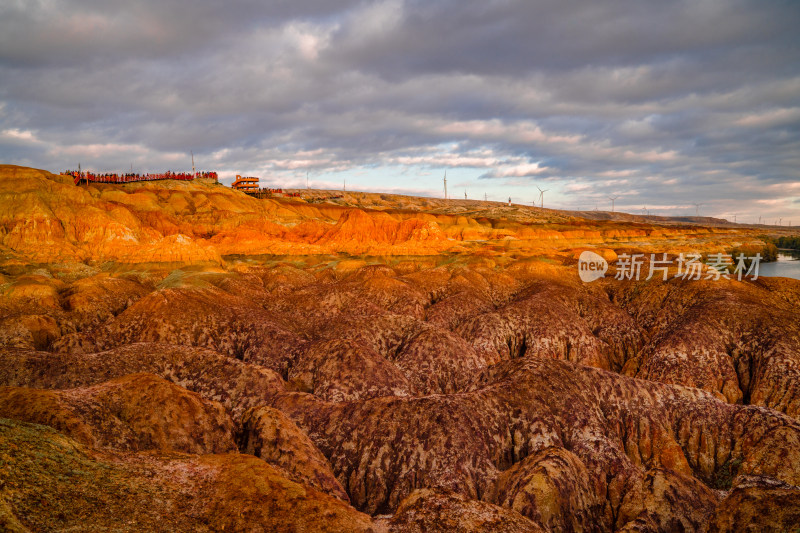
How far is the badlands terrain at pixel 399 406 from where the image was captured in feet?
30.9

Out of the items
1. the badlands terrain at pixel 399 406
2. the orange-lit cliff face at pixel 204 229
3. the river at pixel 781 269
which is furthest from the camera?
the river at pixel 781 269

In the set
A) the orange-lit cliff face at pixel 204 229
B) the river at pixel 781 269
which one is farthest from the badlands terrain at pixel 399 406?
the river at pixel 781 269

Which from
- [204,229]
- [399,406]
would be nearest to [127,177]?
[204,229]

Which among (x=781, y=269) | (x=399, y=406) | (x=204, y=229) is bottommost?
(x=781, y=269)

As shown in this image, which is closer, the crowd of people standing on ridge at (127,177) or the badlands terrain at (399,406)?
the badlands terrain at (399,406)

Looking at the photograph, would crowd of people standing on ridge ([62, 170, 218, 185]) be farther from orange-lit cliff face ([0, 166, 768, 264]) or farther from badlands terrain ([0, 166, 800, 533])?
badlands terrain ([0, 166, 800, 533])

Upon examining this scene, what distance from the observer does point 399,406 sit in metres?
16.6

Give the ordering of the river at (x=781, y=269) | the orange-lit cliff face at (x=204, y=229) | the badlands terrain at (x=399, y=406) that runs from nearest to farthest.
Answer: the badlands terrain at (x=399, y=406) → the orange-lit cliff face at (x=204, y=229) → the river at (x=781, y=269)

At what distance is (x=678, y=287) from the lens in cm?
4056

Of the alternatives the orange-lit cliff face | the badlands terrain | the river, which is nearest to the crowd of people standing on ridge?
the orange-lit cliff face

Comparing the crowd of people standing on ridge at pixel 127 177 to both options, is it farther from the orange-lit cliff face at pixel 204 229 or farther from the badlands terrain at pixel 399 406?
the badlands terrain at pixel 399 406

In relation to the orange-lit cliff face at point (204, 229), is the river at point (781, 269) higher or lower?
lower

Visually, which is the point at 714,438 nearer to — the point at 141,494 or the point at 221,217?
the point at 141,494

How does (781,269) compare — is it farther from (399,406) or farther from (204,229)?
(204,229)
